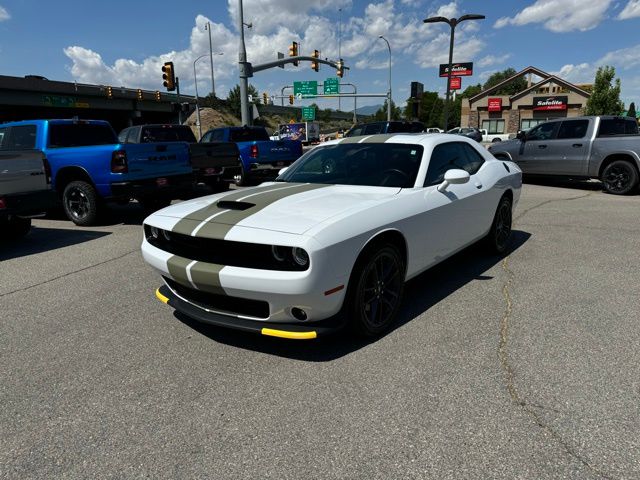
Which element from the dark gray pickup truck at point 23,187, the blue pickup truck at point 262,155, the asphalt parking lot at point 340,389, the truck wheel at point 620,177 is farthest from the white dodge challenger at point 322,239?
the blue pickup truck at point 262,155

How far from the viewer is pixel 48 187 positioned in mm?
6871

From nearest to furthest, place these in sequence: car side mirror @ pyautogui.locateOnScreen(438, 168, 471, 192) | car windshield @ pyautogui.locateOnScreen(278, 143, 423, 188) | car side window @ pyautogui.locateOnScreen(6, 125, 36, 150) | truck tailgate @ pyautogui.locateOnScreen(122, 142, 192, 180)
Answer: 1. car side mirror @ pyautogui.locateOnScreen(438, 168, 471, 192)
2. car windshield @ pyautogui.locateOnScreen(278, 143, 423, 188)
3. truck tailgate @ pyautogui.locateOnScreen(122, 142, 192, 180)
4. car side window @ pyautogui.locateOnScreen(6, 125, 36, 150)

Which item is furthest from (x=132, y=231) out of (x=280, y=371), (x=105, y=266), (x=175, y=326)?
(x=280, y=371)

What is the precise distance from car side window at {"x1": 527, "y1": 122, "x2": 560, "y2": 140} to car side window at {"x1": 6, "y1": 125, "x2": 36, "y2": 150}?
11.8 metres

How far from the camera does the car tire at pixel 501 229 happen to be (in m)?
5.20

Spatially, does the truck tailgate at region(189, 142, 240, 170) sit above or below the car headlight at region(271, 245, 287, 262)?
above

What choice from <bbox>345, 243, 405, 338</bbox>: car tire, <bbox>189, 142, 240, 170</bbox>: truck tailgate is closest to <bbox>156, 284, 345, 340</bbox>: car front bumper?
<bbox>345, 243, 405, 338</bbox>: car tire

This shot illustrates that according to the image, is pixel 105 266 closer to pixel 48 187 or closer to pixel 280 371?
pixel 48 187

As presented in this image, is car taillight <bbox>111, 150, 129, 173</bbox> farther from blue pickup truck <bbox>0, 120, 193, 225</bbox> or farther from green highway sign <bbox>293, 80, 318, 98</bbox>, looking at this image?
green highway sign <bbox>293, 80, 318, 98</bbox>

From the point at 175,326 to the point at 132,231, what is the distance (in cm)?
446

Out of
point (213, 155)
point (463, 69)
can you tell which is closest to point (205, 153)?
point (213, 155)

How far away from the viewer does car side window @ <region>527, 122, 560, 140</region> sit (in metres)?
11.7

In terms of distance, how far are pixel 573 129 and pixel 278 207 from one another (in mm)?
10794

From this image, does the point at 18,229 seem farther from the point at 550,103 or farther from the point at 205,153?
the point at 550,103
